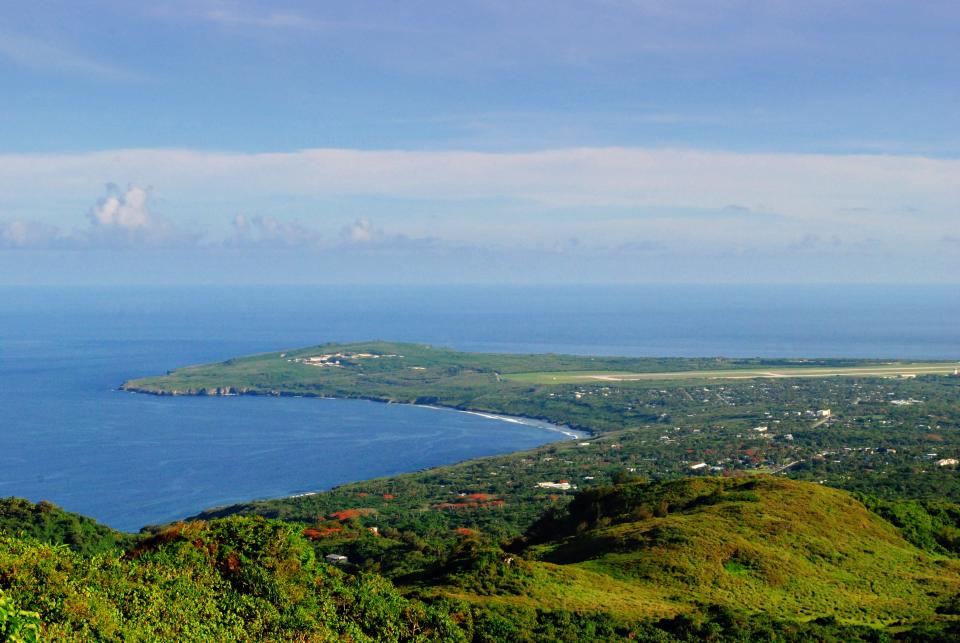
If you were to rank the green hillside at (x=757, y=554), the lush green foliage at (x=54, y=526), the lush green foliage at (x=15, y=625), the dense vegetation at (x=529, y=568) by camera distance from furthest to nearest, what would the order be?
the lush green foliage at (x=54, y=526) → the green hillside at (x=757, y=554) → the dense vegetation at (x=529, y=568) → the lush green foliage at (x=15, y=625)

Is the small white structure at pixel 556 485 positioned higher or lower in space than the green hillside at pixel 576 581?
lower

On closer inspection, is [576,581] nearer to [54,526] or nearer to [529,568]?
[529,568]

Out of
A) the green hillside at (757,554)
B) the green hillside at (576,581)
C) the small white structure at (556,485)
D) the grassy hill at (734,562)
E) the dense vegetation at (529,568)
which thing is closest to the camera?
the green hillside at (576,581)

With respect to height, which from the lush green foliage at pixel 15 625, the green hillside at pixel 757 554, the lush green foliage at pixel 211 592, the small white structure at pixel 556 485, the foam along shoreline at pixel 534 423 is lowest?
the small white structure at pixel 556 485

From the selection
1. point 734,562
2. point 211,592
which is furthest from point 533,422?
point 211,592

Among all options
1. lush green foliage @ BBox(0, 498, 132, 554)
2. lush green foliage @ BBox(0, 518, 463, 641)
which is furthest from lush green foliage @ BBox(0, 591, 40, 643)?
lush green foliage @ BBox(0, 498, 132, 554)

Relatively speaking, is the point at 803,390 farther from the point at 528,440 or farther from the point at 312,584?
the point at 312,584

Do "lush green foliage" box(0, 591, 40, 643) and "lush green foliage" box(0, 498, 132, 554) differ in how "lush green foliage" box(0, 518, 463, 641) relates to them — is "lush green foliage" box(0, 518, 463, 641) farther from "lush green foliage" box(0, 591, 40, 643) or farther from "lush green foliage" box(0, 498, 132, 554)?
"lush green foliage" box(0, 498, 132, 554)

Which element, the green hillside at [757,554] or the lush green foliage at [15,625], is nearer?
the lush green foliage at [15,625]

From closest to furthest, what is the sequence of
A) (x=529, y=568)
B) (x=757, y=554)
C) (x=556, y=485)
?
1. (x=529, y=568)
2. (x=757, y=554)
3. (x=556, y=485)

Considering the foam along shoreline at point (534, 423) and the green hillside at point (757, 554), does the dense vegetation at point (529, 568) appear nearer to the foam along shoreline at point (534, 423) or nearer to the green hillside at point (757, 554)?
the green hillside at point (757, 554)

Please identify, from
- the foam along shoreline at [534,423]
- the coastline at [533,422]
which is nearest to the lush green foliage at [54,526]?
the coastline at [533,422]
